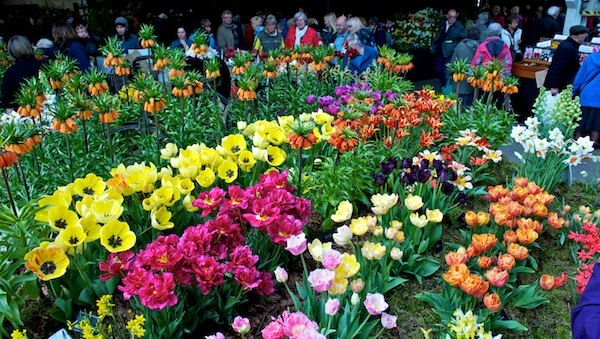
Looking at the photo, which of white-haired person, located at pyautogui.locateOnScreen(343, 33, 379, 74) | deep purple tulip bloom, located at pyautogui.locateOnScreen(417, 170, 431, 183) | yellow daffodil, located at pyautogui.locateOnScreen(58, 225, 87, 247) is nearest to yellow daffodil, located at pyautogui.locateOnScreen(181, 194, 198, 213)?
yellow daffodil, located at pyautogui.locateOnScreen(58, 225, 87, 247)

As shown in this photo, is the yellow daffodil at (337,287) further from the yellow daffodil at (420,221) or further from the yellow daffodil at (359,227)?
the yellow daffodil at (420,221)

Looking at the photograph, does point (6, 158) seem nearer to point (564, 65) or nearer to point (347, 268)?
point (347, 268)

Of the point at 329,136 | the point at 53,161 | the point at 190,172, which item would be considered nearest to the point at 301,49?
the point at 329,136

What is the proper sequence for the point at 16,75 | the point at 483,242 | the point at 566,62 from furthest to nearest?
the point at 566,62 → the point at 16,75 → the point at 483,242

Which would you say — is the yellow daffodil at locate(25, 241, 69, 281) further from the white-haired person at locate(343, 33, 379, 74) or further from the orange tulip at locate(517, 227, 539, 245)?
the white-haired person at locate(343, 33, 379, 74)

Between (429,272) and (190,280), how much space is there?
1235 millimetres

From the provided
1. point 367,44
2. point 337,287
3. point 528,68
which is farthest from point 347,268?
point 528,68

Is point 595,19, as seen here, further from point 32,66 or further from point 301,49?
point 32,66

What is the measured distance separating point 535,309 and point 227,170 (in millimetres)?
1643

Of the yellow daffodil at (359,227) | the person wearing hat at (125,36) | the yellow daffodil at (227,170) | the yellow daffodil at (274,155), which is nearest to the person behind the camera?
the yellow daffodil at (359,227)

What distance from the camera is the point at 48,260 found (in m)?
1.94

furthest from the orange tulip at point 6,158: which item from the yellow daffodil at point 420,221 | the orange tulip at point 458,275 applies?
the orange tulip at point 458,275

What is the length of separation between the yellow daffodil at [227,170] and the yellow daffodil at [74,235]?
2.70 feet

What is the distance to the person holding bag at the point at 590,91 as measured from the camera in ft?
20.1
